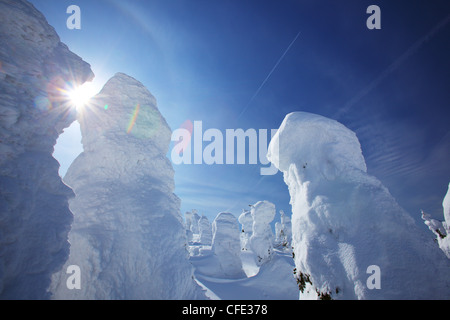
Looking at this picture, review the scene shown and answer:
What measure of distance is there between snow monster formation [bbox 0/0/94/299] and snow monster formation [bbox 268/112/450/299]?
9.06 metres

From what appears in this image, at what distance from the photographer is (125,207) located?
9.20m

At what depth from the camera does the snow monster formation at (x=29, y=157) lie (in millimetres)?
5105

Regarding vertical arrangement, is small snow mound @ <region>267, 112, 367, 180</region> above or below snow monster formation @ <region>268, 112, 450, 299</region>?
above

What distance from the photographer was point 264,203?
1538 inches

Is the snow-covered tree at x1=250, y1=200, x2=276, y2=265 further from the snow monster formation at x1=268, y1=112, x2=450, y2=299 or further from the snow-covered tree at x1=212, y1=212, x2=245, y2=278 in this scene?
the snow monster formation at x1=268, y1=112, x2=450, y2=299

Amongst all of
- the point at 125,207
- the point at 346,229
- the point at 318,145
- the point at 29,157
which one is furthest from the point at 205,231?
the point at 29,157

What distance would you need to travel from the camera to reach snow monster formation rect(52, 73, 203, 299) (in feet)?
25.5

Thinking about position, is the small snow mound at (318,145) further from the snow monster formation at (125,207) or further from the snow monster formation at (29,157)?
the snow monster formation at (29,157)

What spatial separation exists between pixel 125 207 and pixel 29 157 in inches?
169

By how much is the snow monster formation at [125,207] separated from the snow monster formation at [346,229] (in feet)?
20.4

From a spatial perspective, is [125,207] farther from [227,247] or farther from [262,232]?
[262,232]

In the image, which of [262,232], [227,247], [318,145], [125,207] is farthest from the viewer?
[262,232]

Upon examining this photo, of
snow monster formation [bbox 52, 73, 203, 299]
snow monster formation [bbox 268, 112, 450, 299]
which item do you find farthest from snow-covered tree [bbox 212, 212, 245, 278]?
snow monster formation [bbox 268, 112, 450, 299]
